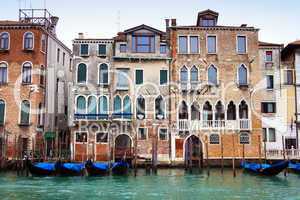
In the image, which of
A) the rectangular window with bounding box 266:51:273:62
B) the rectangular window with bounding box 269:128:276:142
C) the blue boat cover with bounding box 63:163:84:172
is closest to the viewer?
the blue boat cover with bounding box 63:163:84:172

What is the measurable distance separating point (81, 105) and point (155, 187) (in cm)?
764

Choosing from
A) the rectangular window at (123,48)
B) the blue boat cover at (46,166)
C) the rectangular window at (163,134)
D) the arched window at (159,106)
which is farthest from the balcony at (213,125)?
the blue boat cover at (46,166)

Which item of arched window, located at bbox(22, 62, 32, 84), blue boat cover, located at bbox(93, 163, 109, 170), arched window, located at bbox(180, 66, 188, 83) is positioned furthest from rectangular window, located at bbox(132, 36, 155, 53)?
blue boat cover, located at bbox(93, 163, 109, 170)

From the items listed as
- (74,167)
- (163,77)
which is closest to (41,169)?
(74,167)

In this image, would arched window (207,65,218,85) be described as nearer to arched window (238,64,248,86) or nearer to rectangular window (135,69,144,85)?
arched window (238,64,248,86)

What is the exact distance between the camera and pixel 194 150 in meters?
20.4

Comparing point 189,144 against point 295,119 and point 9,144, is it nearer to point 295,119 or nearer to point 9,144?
point 295,119

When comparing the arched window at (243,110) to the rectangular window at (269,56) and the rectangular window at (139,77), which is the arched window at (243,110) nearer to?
the rectangular window at (269,56)

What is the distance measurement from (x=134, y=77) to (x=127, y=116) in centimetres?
189

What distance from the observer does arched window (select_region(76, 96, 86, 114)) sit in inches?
788

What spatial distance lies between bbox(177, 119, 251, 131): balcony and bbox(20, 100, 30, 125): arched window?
6.97 meters

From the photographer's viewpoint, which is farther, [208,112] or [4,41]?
[208,112]

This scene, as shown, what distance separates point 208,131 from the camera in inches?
782

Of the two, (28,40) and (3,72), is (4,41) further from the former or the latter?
(3,72)
